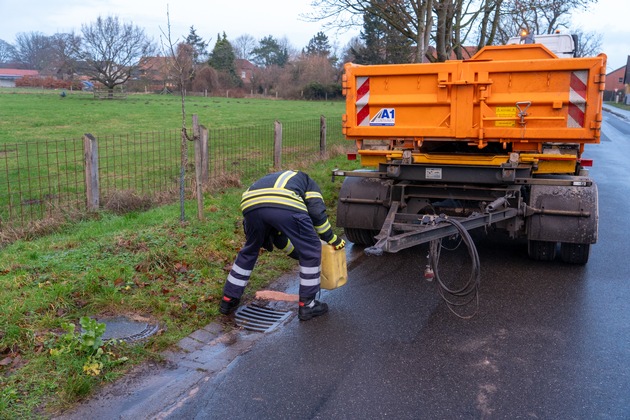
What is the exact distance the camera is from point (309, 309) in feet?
16.9

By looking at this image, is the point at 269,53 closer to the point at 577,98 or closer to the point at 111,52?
the point at 111,52

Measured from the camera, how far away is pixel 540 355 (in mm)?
4395

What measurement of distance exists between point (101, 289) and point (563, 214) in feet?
15.4

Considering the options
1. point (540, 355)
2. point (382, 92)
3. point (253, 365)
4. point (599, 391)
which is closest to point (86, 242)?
point (253, 365)

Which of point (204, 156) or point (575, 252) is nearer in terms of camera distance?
point (575, 252)

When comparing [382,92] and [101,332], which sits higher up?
[382,92]

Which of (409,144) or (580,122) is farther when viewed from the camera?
(409,144)

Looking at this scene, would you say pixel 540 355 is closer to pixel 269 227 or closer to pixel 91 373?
pixel 269 227

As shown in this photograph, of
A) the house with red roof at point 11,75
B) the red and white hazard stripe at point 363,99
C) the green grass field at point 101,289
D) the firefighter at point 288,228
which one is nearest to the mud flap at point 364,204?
the red and white hazard stripe at point 363,99

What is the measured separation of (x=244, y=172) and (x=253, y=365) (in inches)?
308

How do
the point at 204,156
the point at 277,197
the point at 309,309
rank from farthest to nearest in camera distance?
the point at 204,156, the point at 309,309, the point at 277,197

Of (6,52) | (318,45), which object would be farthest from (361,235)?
(6,52)

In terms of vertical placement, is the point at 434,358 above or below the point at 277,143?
below

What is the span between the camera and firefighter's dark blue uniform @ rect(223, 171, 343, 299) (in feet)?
16.1
